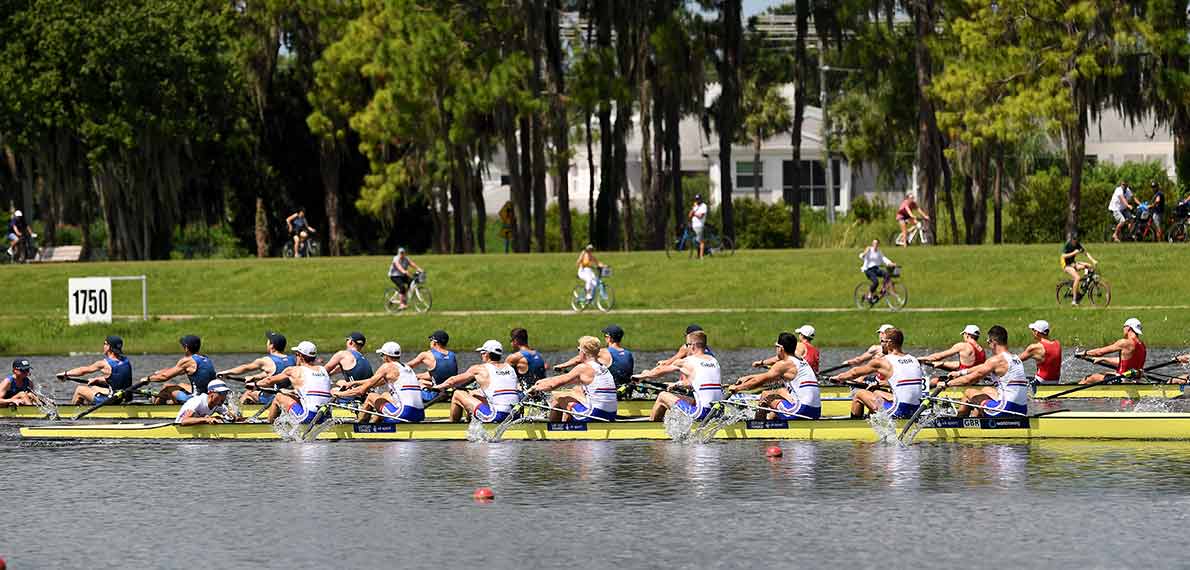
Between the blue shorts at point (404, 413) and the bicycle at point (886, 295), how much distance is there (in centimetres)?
2217

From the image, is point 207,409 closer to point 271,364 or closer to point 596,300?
point 271,364

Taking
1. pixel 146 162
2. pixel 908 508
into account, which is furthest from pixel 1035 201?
pixel 908 508

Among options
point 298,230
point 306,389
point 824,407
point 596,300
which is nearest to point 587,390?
point 306,389

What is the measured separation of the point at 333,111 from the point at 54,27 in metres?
10.9

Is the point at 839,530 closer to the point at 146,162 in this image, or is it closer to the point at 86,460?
the point at 86,460

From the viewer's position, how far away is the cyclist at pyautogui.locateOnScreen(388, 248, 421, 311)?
51.0 meters

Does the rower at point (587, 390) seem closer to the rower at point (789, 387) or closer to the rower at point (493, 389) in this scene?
the rower at point (493, 389)

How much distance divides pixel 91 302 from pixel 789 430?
27.9 meters

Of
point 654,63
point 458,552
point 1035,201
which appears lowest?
point 458,552

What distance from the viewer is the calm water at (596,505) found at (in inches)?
775

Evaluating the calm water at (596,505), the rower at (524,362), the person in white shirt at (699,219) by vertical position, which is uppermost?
A: the person in white shirt at (699,219)

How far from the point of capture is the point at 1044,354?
31.0 metres

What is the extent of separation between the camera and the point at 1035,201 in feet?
240

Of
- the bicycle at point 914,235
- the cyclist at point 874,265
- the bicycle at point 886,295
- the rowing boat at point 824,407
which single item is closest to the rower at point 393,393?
the rowing boat at point 824,407
